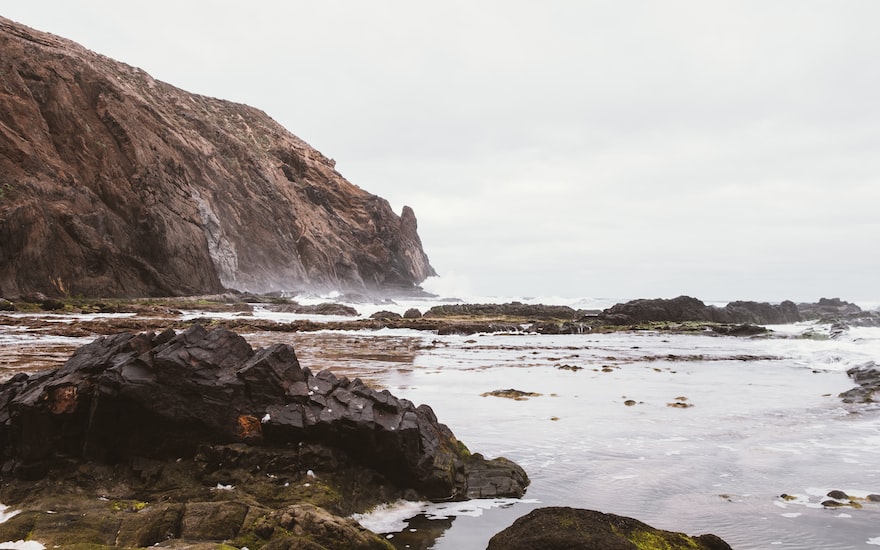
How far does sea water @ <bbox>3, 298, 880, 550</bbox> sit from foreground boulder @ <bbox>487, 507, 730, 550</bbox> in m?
0.96

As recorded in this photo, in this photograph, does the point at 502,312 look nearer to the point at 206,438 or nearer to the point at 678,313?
the point at 678,313

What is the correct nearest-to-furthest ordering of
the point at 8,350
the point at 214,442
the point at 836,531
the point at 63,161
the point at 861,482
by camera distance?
1. the point at 836,531
2. the point at 214,442
3. the point at 861,482
4. the point at 8,350
5. the point at 63,161

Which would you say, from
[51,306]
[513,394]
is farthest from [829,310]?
[51,306]

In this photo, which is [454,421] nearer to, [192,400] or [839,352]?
[192,400]

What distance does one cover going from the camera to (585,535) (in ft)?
13.6

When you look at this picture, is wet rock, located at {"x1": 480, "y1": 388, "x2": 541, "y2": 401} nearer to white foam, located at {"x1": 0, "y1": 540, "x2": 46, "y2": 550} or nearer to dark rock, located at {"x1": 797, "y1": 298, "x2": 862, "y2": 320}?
white foam, located at {"x1": 0, "y1": 540, "x2": 46, "y2": 550}

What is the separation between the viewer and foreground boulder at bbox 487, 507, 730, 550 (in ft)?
13.4

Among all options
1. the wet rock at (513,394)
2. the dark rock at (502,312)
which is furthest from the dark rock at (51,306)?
the wet rock at (513,394)

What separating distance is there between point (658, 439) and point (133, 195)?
50.5m

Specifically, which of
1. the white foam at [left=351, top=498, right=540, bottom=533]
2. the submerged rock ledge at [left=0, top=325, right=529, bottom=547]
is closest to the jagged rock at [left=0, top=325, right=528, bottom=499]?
the submerged rock ledge at [left=0, top=325, right=529, bottom=547]

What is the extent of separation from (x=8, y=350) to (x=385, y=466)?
1487cm

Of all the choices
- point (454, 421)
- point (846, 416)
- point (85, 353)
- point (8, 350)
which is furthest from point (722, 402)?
point (8, 350)

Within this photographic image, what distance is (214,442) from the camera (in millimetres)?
6273

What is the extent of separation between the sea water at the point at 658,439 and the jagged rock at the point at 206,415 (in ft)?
1.97
